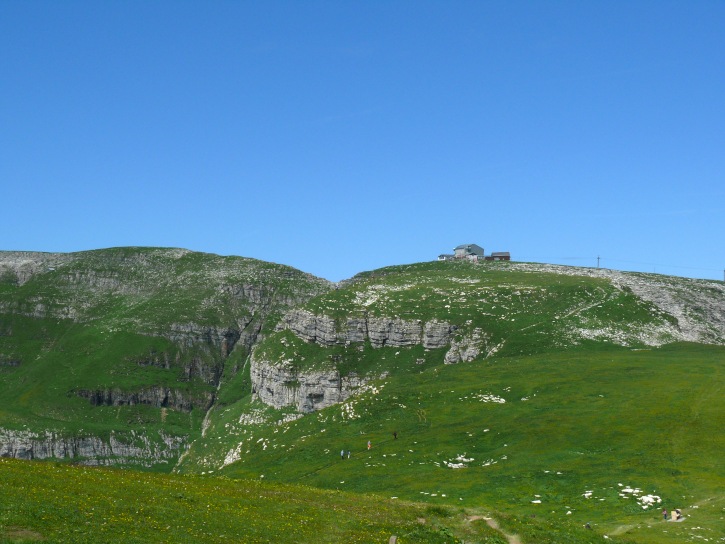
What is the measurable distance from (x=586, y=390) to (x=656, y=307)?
74456 millimetres

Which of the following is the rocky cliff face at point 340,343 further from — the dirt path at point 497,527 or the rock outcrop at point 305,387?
the dirt path at point 497,527

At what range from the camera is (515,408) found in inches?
4596

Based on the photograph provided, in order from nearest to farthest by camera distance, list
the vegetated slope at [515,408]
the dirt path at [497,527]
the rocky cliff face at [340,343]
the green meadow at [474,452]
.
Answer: the green meadow at [474,452], the dirt path at [497,527], the vegetated slope at [515,408], the rocky cliff face at [340,343]

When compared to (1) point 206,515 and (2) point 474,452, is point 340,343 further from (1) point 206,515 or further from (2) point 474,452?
(1) point 206,515

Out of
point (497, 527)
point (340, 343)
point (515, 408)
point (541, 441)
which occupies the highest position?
point (340, 343)

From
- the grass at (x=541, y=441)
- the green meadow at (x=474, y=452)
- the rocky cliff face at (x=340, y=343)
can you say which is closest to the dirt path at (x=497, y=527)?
the green meadow at (x=474, y=452)

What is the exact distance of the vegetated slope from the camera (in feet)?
260

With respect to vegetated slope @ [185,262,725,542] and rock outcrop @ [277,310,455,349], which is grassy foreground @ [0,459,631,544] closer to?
vegetated slope @ [185,262,725,542]

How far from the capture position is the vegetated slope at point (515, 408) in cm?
7919

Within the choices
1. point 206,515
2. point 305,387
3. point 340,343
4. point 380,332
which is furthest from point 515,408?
point 340,343

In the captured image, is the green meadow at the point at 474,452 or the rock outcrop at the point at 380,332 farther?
the rock outcrop at the point at 380,332

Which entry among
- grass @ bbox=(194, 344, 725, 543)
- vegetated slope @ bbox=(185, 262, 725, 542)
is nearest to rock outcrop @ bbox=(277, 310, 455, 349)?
vegetated slope @ bbox=(185, 262, 725, 542)

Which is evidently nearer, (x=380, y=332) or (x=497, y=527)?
(x=497, y=527)

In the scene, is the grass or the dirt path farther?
the grass
